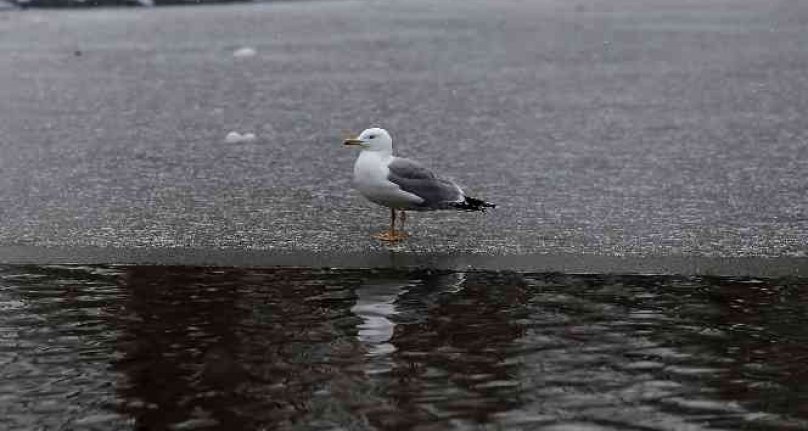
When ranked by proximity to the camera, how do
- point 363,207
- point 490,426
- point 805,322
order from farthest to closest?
point 363,207
point 805,322
point 490,426

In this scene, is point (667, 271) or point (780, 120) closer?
point (667, 271)

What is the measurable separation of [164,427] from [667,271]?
3316mm

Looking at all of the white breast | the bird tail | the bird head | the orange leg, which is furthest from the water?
the bird head

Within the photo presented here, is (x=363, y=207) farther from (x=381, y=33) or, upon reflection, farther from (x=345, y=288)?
(x=381, y=33)

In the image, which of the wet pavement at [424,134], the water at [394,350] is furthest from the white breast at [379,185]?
the water at [394,350]

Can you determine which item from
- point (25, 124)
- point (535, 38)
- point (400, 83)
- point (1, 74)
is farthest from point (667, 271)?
point (535, 38)

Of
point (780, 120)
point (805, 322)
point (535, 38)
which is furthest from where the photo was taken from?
point (535, 38)

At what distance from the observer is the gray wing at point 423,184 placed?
7496 millimetres

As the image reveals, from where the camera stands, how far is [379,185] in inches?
295

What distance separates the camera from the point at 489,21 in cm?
2555

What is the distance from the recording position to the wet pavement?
307 inches

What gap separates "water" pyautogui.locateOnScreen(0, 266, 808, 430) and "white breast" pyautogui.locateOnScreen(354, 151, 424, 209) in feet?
2.78

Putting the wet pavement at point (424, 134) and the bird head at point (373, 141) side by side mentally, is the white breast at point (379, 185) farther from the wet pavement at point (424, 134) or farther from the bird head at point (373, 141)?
the wet pavement at point (424, 134)

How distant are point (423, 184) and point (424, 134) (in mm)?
4307
